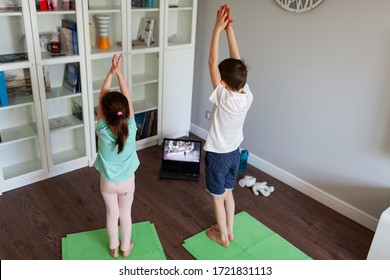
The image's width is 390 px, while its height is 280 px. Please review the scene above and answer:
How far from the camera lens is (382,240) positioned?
2.29m

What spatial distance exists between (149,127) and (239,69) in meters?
1.90

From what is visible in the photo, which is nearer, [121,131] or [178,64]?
[121,131]

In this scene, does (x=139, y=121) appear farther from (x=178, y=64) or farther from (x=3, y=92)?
(x=3, y=92)

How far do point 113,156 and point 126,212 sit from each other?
426 mm

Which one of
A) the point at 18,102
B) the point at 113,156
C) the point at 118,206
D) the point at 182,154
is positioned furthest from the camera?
the point at 182,154

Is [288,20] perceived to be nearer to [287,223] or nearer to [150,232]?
[287,223]

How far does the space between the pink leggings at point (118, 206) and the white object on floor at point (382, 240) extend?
148 cm

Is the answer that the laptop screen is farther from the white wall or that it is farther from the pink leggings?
the pink leggings

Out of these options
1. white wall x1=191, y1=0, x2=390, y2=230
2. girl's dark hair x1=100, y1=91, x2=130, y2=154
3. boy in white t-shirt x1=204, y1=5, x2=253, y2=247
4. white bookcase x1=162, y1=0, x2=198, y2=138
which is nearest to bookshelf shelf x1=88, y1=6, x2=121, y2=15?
white bookcase x1=162, y1=0, x2=198, y2=138

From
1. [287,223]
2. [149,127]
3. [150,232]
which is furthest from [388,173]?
[149,127]

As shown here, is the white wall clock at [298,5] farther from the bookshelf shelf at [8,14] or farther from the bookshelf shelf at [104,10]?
the bookshelf shelf at [8,14]

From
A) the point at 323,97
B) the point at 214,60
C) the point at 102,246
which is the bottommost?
the point at 102,246

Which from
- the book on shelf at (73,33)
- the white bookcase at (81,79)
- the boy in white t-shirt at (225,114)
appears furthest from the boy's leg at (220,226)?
the book on shelf at (73,33)

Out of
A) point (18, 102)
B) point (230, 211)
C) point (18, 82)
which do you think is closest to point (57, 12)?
point (18, 82)
